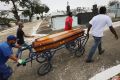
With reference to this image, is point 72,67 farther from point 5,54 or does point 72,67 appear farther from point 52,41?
point 5,54

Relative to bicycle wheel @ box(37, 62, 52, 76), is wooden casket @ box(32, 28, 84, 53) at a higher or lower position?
→ higher

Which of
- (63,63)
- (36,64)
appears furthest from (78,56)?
(36,64)

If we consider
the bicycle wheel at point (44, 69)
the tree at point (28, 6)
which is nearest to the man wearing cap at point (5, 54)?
the bicycle wheel at point (44, 69)

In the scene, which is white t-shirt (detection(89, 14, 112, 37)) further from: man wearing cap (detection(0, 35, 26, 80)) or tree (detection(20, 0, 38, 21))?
tree (detection(20, 0, 38, 21))

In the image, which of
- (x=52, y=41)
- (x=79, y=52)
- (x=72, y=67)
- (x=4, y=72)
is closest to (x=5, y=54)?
(x=4, y=72)

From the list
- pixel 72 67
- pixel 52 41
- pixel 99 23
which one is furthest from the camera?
pixel 72 67

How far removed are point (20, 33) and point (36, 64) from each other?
69.7 inches

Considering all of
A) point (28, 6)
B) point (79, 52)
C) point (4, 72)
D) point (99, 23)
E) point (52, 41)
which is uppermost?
point (28, 6)

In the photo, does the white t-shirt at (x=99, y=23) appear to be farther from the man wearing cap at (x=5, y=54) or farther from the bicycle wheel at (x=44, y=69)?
the man wearing cap at (x=5, y=54)

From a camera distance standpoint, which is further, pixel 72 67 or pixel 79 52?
pixel 79 52

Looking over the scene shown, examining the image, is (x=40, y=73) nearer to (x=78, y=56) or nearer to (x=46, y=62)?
(x=46, y=62)

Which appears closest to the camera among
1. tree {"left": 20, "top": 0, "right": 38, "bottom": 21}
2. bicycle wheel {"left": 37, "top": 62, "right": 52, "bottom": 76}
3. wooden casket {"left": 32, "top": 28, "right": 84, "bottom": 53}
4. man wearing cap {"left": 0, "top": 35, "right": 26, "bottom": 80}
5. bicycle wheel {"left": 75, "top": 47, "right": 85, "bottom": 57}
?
man wearing cap {"left": 0, "top": 35, "right": 26, "bottom": 80}

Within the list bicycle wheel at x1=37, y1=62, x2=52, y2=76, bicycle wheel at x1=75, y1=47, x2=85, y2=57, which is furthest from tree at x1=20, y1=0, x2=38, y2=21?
bicycle wheel at x1=37, y1=62, x2=52, y2=76

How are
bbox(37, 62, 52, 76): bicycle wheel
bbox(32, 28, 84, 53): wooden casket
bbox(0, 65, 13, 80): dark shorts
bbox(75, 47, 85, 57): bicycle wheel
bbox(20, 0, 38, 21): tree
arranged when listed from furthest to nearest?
bbox(20, 0, 38, 21): tree < bbox(75, 47, 85, 57): bicycle wheel < bbox(37, 62, 52, 76): bicycle wheel < bbox(32, 28, 84, 53): wooden casket < bbox(0, 65, 13, 80): dark shorts
